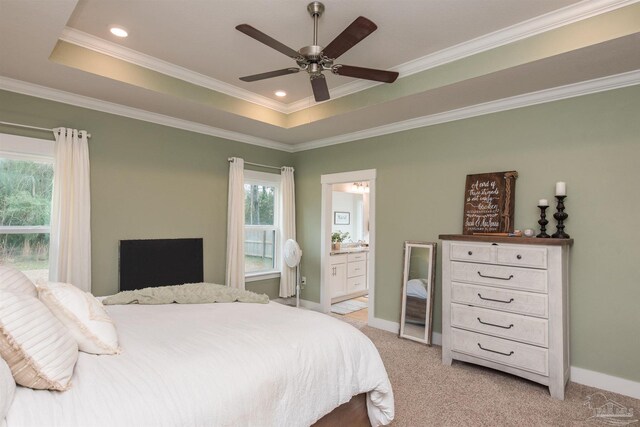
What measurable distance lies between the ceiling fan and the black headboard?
2.29 m

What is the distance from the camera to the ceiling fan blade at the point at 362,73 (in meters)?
2.36

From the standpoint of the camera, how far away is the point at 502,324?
287cm

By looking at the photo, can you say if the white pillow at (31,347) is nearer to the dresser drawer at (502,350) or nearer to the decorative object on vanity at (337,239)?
the dresser drawer at (502,350)

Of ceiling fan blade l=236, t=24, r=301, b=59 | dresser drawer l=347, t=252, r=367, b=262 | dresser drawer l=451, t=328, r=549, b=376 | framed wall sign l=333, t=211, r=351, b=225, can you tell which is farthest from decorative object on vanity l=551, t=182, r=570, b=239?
framed wall sign l=333, t=211, r=351, b=225

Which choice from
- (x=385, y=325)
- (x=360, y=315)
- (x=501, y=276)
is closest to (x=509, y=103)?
(x=501, y=276)

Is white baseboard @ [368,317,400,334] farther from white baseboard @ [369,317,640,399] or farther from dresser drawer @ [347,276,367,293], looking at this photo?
white baseboard @ [369,317,640,399]

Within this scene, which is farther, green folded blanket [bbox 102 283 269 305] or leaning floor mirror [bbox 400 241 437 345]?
leaning floor mirror [bbox 400 241 437 345]

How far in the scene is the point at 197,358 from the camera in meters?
1.46

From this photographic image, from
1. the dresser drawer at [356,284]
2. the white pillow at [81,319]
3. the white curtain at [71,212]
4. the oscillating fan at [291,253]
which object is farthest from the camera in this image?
the dresser drawer at [356,284]

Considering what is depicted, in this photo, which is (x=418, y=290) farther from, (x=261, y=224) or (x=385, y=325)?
(x=261, y=224)

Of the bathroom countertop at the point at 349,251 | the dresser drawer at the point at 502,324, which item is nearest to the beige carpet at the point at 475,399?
the dresser drawer at the point at 502,324

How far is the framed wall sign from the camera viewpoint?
6871mm

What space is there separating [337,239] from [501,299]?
3.55 m

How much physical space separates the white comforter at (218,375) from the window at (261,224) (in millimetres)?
2637
